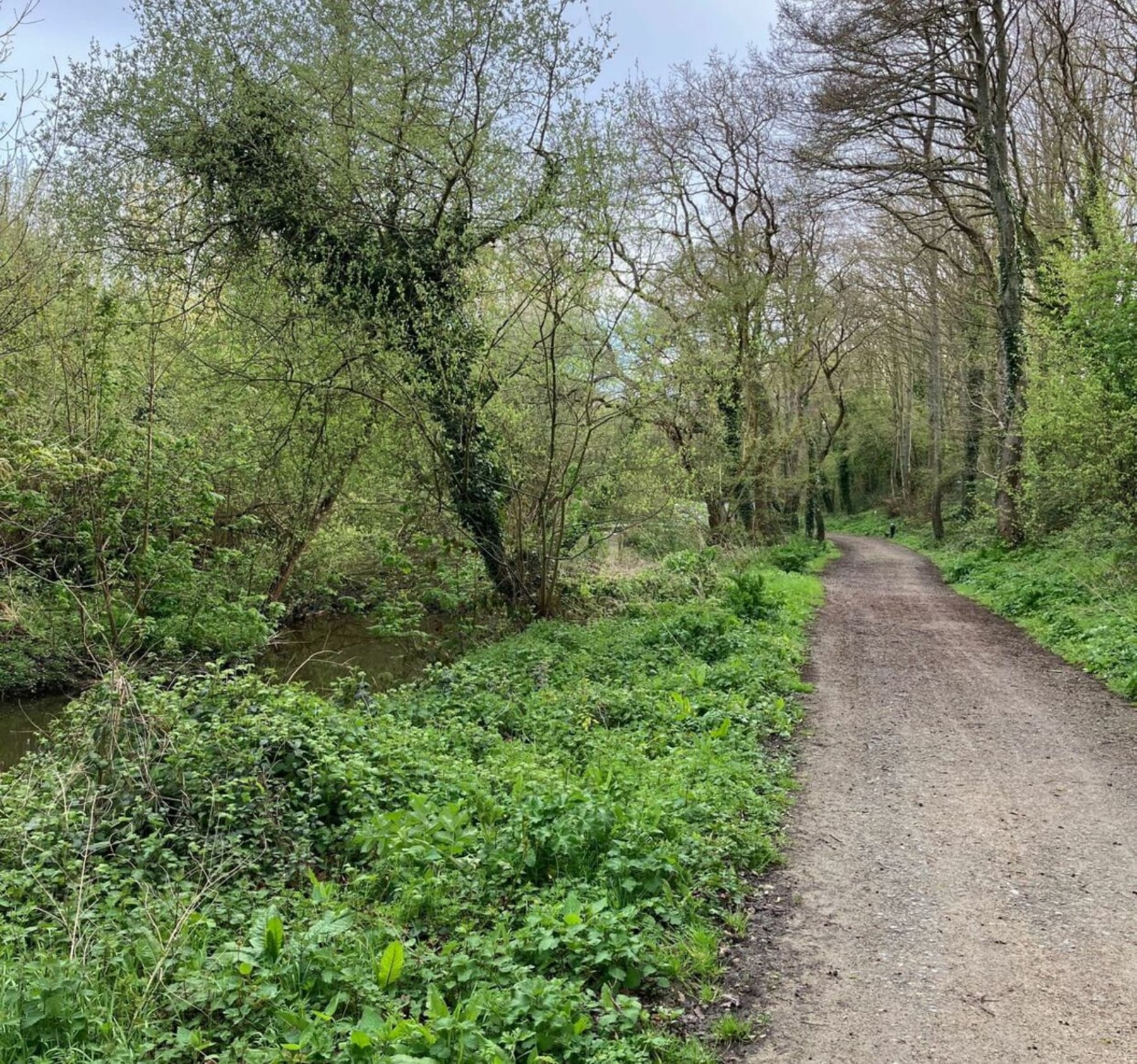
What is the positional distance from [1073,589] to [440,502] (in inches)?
389

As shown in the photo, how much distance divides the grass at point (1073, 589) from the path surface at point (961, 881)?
2.31 feet

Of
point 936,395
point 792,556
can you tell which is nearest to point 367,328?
point 792,556

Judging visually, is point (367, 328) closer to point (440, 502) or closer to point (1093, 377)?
point (440, 502)

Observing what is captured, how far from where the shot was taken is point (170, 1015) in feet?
10.0

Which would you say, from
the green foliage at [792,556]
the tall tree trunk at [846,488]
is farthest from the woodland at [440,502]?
the tall tree trunk at [846,488]

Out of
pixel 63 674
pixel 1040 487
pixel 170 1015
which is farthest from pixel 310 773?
pixel 1040 487

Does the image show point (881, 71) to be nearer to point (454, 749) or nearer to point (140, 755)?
point (454, 749)

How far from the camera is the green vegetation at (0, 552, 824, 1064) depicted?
2984mm

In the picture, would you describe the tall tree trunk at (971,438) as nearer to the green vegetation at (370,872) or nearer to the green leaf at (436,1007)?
the green vegetation at (370,872)

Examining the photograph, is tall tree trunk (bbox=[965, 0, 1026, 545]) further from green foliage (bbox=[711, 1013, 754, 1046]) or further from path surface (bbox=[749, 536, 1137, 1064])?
green foliage (bbox=[711, 1013, 754, 1046])

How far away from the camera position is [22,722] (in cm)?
1016

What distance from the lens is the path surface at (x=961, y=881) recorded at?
3109 mm

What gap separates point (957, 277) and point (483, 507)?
66.9 feet

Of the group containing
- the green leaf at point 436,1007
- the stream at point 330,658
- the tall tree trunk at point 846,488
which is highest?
the tall tree trunk at point 846,488
